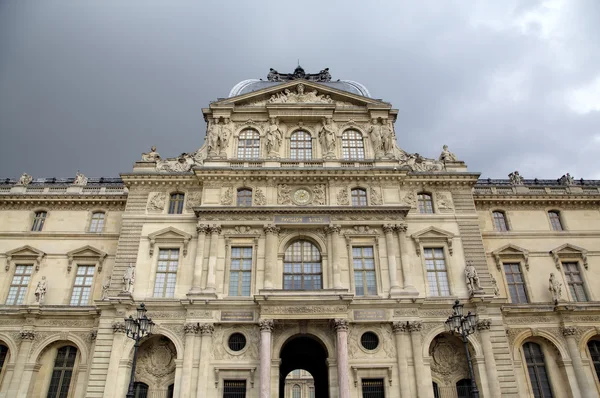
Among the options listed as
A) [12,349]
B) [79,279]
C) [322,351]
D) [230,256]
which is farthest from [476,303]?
[12,349]

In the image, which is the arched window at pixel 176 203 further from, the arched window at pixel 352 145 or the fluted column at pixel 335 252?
the arched window at pixel 352 145

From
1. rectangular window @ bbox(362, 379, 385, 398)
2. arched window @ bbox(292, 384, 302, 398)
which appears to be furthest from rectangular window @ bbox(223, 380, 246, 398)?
arched window @ bbox(292, 384, 302, 398)

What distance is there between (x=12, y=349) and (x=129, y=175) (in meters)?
13.9

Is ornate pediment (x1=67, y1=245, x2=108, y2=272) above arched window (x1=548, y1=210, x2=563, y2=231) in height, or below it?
below

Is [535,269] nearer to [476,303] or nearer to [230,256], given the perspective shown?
[476,303]

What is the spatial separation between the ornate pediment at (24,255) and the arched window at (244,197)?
15.3 meters

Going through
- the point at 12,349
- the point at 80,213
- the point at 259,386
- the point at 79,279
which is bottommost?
the point at 259,386

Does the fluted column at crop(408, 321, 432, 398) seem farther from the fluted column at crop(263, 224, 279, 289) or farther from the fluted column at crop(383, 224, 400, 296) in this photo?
the fluted column at crop(263, 224, 279, 289)

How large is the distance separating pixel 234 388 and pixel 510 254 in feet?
72.9

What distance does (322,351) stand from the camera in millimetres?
32469

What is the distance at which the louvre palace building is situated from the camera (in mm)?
28156

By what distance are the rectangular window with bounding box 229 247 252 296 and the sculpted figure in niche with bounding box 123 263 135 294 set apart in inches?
248

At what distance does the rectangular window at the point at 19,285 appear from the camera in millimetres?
33469

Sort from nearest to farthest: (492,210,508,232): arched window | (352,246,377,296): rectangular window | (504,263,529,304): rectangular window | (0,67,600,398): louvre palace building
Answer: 1. (0,67,600,398): louvre palace building
2. (352,246,377,296): rectangular window
3. (504,263,529,304): rectangular window
4. (492,210,508,232): arched window
